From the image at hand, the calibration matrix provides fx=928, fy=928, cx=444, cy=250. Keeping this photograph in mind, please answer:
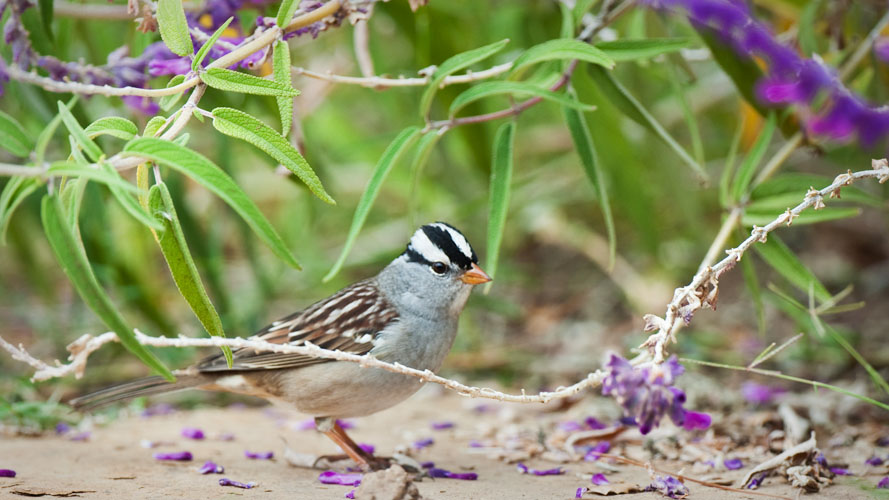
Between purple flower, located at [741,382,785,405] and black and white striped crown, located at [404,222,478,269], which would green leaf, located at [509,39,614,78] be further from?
purple flower, located at [741,382,785,405]

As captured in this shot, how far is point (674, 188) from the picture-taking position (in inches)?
210

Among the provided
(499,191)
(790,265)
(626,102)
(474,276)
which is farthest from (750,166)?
(474,276)

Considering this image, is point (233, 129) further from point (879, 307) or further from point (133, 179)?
point (879, 307)

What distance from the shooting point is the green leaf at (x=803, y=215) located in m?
3.29

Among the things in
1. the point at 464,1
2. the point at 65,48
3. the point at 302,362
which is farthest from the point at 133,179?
the point at 464,1

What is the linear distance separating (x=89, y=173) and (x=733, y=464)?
245 centimetres

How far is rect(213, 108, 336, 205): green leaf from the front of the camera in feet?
7.97

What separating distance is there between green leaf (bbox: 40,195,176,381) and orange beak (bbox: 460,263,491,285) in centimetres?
164

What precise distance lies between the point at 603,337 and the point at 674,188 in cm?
114

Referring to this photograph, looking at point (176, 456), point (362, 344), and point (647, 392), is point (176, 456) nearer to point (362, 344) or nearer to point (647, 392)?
point (362, 344)

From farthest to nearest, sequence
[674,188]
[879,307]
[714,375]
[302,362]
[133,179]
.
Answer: [879,307]
[674,188]
[714,375]
[133,179]
[302,362]

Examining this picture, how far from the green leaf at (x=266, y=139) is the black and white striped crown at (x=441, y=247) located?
50.8 inches

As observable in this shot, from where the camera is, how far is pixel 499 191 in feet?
10.5

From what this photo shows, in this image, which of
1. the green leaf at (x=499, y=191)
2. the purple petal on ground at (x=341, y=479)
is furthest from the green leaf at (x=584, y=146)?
the purple petal on ground at (x=341, y=479)
